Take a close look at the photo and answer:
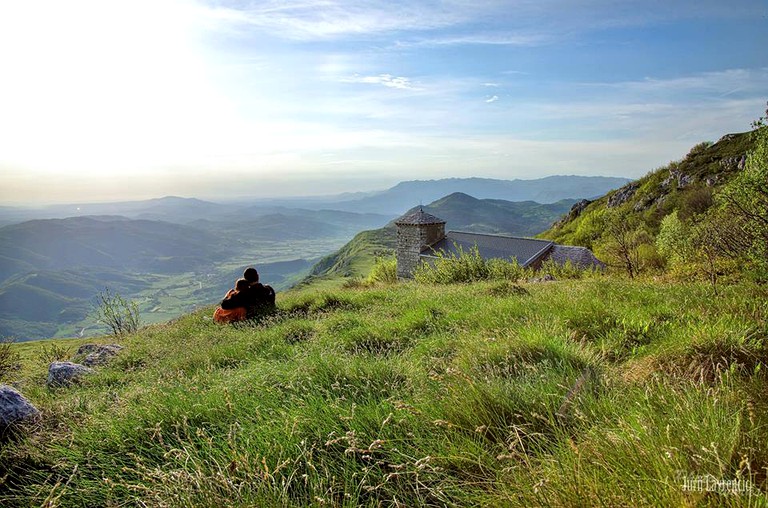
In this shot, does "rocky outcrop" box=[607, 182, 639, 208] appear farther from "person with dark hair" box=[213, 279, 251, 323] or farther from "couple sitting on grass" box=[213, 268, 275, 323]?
"person with dark hair" box=[213, 279, 251, 323]

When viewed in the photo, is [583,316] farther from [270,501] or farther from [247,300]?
[247,300]

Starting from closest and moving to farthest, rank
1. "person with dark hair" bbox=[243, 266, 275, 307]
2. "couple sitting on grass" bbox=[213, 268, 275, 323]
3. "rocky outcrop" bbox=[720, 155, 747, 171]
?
"couple sitting on grass" bbox=[213, 268, 275, 323] < "person with dark hair" bbox=[243, 266, 275, 307] < "rocky outcrop" bbox=[720, 155, 747, 171]

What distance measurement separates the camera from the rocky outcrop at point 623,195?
246ft

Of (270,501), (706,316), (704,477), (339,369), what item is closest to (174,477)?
(270,501)

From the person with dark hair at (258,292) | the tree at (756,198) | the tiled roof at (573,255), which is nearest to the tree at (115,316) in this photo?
the person with dark hair at (258,292)

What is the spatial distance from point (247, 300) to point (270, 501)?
11891 mm

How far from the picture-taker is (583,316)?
23.9ft

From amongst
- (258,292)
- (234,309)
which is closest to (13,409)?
(234,309)

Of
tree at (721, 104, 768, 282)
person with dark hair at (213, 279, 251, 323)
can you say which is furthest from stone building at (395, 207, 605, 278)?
tree at (721, 104, 768, 282)

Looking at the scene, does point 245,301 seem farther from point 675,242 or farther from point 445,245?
point 445,245

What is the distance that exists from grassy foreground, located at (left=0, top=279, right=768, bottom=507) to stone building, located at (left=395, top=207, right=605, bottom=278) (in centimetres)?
4358

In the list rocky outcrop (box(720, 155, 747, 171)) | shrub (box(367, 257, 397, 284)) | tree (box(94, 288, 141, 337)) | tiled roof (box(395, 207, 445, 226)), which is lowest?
shrub (box(367, 257, 397, 284))

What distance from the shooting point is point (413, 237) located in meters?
53.9

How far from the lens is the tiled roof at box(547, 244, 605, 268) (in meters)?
46.0
